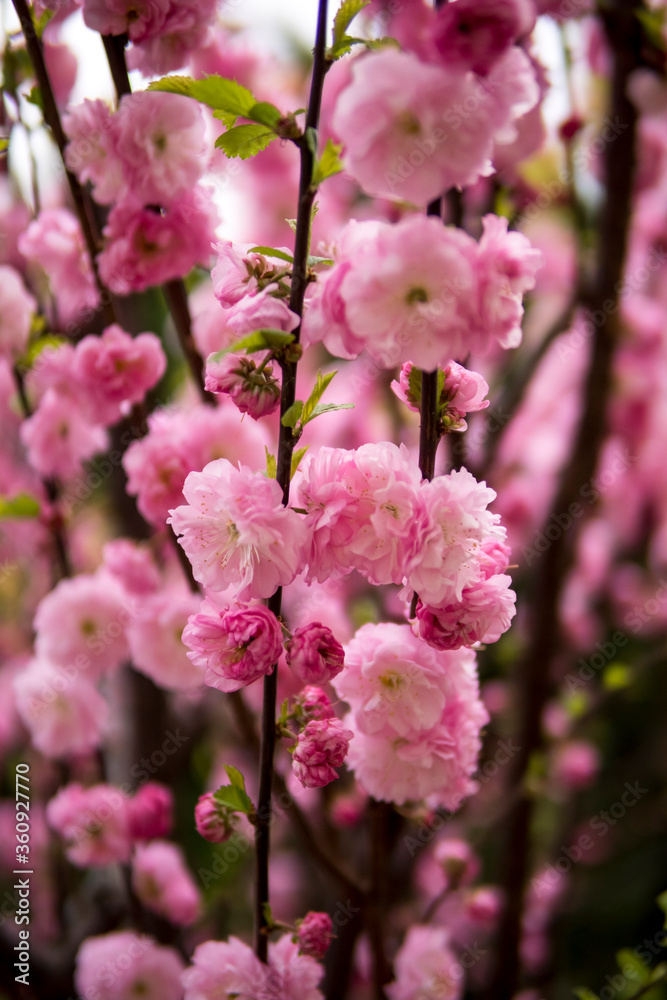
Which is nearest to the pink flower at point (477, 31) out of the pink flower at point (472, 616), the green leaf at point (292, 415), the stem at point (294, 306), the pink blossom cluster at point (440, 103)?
the pink blossom cluster at point (440, 103)

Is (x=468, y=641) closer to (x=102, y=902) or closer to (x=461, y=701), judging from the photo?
(x=461, y=701)

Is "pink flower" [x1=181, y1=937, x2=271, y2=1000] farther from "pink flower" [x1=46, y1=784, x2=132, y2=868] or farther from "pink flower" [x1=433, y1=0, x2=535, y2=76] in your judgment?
"pink flower" [x1=433, y1=0, x2=535, y2=76]

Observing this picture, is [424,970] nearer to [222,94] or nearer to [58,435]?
[58,435]

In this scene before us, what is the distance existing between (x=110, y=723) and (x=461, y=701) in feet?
3.61

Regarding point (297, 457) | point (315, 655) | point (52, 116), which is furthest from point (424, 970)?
point (52, 116)

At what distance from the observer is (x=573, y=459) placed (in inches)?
50.7

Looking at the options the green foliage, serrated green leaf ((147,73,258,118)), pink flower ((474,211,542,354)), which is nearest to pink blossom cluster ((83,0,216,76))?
serrated green leaf ((147,73,258,118))

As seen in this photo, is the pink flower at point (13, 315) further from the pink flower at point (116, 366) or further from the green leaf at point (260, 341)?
the green leaf at point (260, 341)

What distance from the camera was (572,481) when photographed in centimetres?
128

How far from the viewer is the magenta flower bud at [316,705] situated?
549 millimetres

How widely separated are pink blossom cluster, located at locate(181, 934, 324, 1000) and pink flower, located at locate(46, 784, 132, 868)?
0.41 metres

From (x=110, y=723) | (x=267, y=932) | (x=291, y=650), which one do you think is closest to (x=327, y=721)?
(x=291, y=650)

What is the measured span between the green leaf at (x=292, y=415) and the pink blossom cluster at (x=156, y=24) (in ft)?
1.46

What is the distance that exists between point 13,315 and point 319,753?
0.71m
